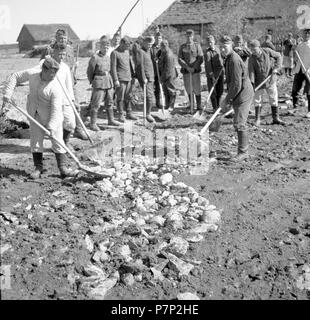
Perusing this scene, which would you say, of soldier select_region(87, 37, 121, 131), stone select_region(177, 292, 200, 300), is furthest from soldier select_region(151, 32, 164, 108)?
stone select_region(177, 292, 200, 300)

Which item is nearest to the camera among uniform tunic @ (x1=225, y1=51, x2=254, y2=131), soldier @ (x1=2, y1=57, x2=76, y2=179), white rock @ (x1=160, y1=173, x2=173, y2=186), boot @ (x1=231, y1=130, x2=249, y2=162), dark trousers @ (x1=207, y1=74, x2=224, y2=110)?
soldier @ (x1=2, y1=57, x2=76, y2=179)

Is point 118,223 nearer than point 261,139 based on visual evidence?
Yes

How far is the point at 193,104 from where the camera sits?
421 inches

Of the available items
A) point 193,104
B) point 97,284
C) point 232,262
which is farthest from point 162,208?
point 193,104

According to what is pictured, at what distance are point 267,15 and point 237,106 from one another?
22943mm

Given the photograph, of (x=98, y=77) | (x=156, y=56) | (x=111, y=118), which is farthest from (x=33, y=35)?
(x=98, y=77)

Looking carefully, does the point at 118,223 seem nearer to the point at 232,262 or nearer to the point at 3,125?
the point at 232,262

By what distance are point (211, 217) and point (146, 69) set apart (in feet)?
15.9

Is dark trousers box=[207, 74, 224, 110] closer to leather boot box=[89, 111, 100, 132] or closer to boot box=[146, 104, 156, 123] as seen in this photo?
boot box=[146, 104, 156, 123]

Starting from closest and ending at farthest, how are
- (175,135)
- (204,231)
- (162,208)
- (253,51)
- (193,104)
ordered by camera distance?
(204,231) < (162,208) < (175,135) < (253,51) < (193,104)

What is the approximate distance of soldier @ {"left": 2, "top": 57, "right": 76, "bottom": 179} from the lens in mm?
5824

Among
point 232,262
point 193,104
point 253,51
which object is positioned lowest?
point 232,262

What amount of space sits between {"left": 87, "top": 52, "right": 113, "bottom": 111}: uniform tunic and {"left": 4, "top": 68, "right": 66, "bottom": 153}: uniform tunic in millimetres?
2322

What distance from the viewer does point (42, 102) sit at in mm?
5930
